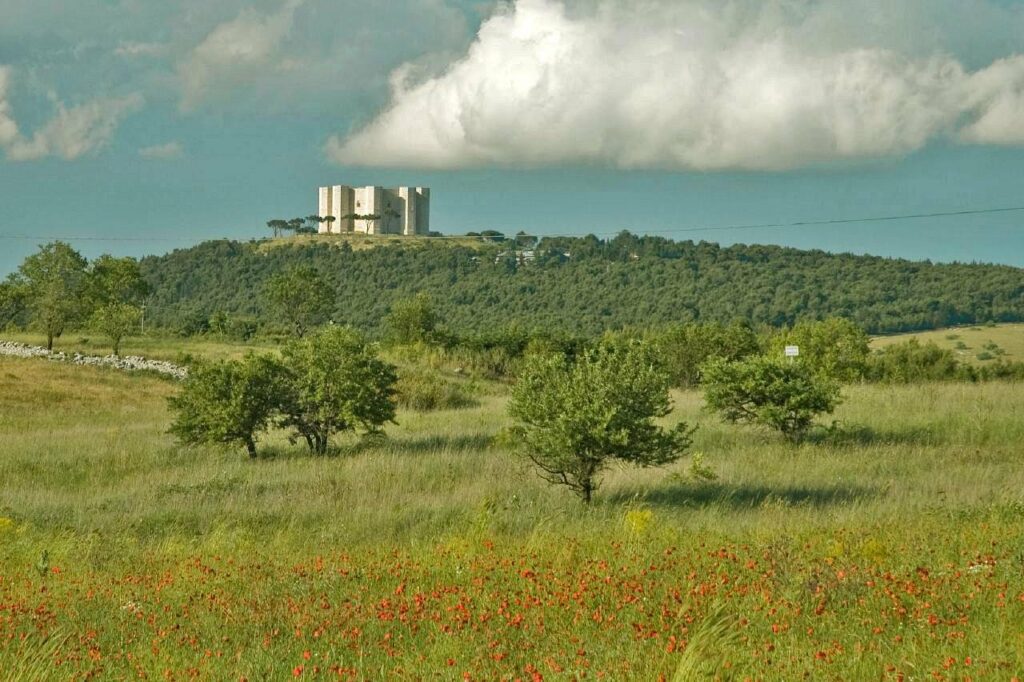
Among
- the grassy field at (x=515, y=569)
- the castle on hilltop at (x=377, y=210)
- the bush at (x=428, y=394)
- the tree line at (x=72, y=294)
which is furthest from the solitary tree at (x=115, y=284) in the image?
the castle on hilltop at (x=377, y=210)

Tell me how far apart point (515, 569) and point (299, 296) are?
2849 inches

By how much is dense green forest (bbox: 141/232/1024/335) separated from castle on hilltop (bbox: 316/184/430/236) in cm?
2443

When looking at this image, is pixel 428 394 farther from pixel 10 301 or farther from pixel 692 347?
pixel 10 301

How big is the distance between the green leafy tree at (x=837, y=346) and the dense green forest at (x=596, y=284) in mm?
35423

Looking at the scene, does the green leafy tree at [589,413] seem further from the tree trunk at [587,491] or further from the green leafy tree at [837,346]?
the green leafy tree at [837,346]

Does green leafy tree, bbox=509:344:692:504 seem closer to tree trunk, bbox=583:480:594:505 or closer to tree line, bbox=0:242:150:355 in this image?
tree trunk, bbox=583:480:594:505

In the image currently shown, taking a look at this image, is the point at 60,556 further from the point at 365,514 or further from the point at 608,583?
the point at 608,583

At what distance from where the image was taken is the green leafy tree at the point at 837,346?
46.4 m

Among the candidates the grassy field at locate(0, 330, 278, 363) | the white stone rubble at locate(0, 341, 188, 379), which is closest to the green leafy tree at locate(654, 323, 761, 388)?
the grassy field at locate(0, 330, 278, 363)

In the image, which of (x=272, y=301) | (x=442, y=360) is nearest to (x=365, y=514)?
(x=442, y=360)

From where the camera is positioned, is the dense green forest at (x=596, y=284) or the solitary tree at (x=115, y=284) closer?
the solitary tree at (x=115, y=284)

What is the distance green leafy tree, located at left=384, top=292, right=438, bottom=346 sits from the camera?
204 ft

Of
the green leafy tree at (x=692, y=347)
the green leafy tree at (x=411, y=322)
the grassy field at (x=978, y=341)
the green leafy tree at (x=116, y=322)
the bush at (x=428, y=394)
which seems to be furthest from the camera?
the grassy field at (x=978, y=341)

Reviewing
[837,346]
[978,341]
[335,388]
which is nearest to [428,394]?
[335,388]
